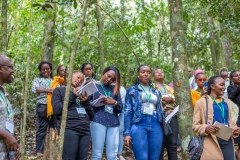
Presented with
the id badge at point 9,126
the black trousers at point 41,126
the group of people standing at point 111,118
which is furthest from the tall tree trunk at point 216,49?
the id badge at point 9,126

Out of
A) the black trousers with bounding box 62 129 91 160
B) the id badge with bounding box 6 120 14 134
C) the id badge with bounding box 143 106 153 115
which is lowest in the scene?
the black trousers with bounding box 62 129 91 160

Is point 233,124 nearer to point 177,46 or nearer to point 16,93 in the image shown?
point 177,46

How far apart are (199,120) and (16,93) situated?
8.07 m

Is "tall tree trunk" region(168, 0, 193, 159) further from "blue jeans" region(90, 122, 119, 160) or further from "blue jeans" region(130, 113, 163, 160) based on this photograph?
"blue jeans" region(90, 122, 119, 160)

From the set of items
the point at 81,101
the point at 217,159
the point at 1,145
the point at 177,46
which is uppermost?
the point at 177,46

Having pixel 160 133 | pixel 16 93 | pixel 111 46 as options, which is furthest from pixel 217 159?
pixel 16 93

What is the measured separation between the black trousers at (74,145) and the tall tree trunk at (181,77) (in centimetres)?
131

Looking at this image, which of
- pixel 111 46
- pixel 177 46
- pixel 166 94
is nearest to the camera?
pixel 177 46

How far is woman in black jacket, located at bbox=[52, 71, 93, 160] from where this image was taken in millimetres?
4801

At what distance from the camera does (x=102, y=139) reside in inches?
206

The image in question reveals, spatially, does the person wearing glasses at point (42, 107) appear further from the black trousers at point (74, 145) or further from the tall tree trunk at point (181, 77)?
the tall tree trunk at point (181, 77)

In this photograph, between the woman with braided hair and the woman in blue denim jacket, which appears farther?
the woman in blue denim jacket

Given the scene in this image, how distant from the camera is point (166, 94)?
247 inches

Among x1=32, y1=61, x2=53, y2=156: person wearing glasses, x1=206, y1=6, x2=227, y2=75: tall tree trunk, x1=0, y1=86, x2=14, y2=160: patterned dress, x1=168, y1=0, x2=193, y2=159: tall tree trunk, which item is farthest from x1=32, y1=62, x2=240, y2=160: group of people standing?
x1=206, y1=6, x2=227, y2=75: tall tree trunk
